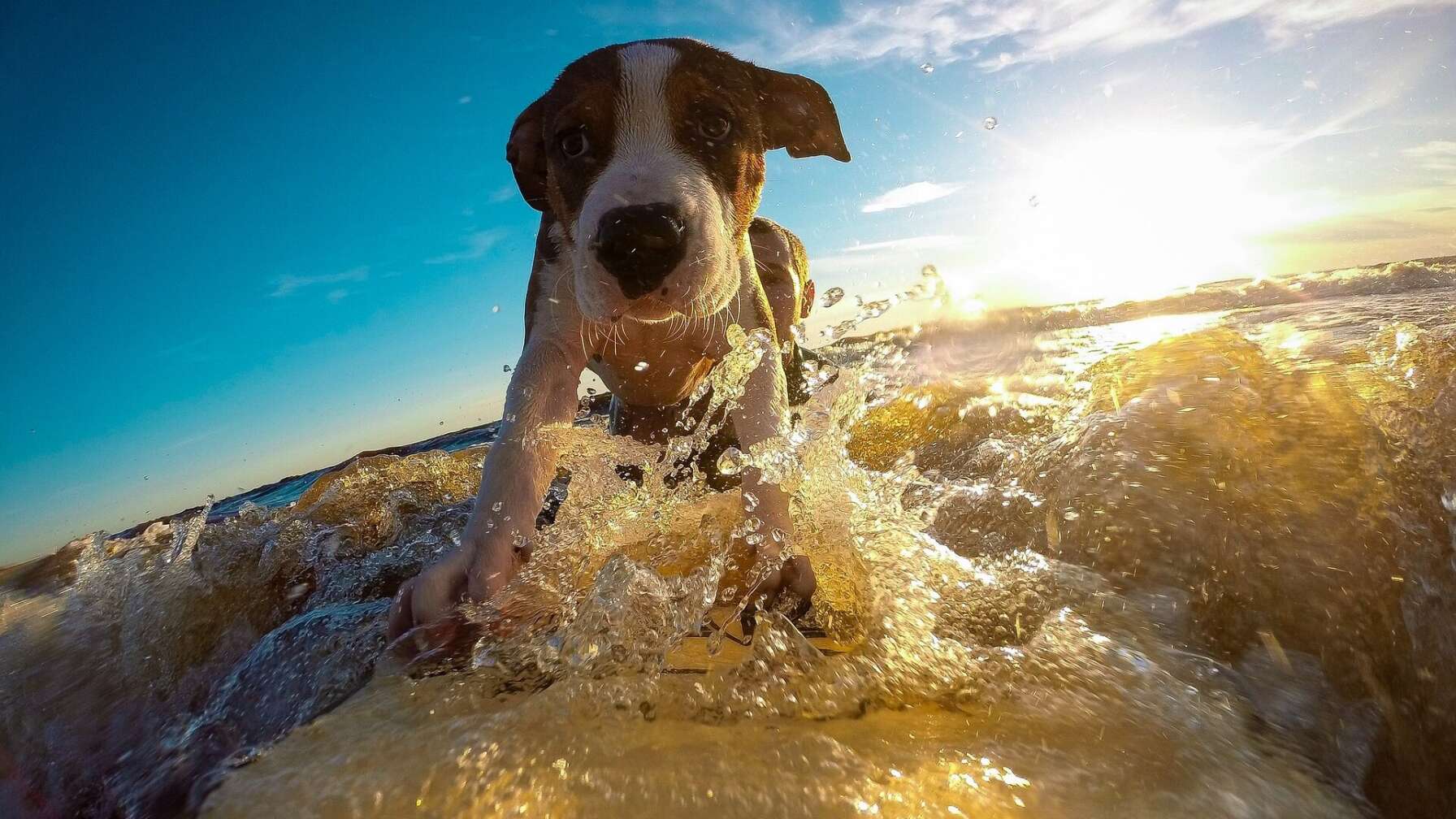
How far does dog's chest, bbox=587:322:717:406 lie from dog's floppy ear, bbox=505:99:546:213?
784 millimetres

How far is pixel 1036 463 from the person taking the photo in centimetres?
256

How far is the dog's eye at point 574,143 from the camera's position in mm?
2713

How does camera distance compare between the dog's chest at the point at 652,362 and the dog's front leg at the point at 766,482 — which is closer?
the dog's front leg at the point at 766,482

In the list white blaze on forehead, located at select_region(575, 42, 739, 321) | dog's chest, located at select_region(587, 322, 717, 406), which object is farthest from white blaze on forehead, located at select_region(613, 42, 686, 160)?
dog's chest, located at select_region(587, 322, 717, 406)

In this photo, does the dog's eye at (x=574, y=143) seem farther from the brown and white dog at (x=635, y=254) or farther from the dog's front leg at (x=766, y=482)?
the dog's front leg at (x=766, y=482)

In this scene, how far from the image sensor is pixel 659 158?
254 centimetres

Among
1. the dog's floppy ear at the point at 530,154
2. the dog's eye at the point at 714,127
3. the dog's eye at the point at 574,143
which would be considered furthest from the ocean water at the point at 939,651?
the dog's floppy ear at the point at 530,154

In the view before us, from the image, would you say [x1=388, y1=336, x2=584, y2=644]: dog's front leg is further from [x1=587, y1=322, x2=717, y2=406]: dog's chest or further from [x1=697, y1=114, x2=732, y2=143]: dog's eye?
[x1=697, y1=114, x2=732, y2=143]: dog's eye

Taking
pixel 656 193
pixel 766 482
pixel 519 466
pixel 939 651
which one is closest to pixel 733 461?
pixel 766 482

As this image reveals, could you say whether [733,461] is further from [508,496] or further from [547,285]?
[547,285]

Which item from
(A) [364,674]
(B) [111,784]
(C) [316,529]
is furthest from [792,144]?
(C) [316,529]

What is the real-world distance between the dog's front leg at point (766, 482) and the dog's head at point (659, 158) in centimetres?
33

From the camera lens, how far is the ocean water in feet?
3.56

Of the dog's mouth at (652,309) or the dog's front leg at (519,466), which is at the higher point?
the dog's mouth at (652,309)
